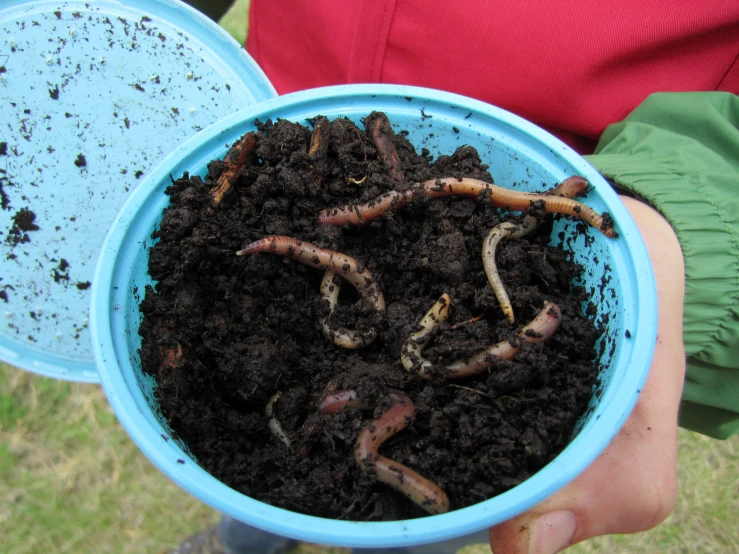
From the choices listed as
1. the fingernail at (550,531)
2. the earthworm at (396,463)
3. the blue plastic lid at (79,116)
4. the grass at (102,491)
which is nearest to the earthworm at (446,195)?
the earthworm at (396,463)

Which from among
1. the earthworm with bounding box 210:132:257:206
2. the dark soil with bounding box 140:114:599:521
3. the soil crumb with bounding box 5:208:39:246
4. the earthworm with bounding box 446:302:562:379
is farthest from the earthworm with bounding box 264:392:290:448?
the soil crumb with bounding box 5:208:39:246

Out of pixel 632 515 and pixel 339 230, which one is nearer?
pixel 632 515

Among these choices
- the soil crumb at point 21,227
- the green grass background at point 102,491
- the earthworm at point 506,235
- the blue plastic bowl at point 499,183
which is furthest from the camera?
the green grass background at point 102,491

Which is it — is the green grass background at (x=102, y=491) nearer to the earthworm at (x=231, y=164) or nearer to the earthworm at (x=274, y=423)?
the earthworm at (x=274, y=423)

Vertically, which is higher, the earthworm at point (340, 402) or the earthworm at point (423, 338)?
the earthworm at point (423, 338)

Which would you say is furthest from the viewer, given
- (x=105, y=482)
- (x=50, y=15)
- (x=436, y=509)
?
(x=105, y=482)

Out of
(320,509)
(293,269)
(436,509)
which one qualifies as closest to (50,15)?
(293,269)

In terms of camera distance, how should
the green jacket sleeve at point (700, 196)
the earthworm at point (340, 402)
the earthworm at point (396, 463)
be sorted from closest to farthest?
the earthworm at point (396, 463)
the earthworm at point (340, 402)
the green jacket sleeve at point (700, 196)

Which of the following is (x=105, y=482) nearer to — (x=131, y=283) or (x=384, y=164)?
(x=131, y=283)
